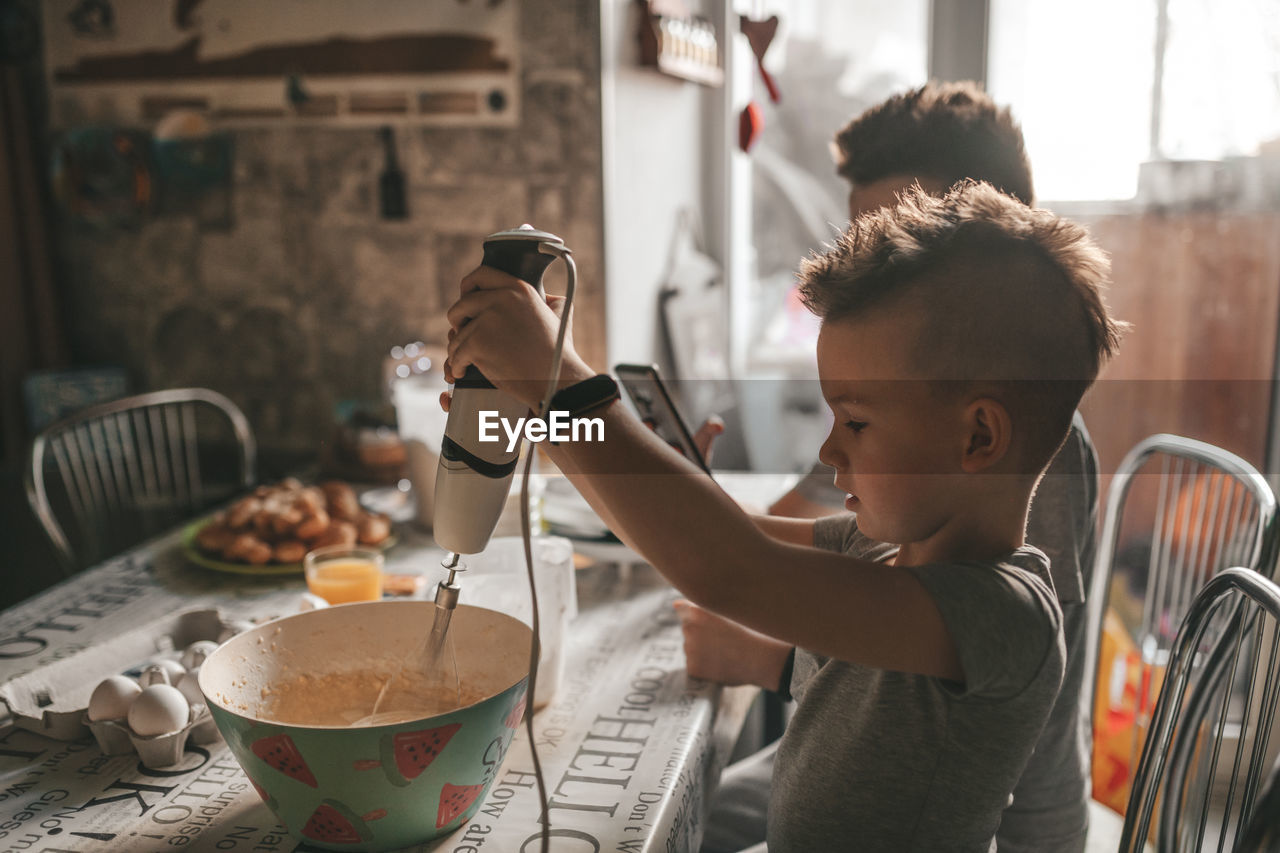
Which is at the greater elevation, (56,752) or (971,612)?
(971,612)

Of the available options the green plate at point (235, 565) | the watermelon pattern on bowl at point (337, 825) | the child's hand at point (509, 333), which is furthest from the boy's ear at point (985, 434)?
the green plate at point (235, 565)

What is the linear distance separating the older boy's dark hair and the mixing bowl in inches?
28.3

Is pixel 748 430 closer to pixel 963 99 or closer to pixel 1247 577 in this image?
pixel 963 99

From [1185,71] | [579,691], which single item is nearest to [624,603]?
[579,691]

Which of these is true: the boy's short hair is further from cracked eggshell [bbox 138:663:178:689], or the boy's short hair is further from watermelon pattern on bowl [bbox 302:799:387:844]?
cracked eggshell [bbox 138:663:178:689]

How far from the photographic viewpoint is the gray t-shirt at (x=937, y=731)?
70cm

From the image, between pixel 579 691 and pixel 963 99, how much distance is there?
83 centimetres

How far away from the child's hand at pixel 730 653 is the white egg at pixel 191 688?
508mm

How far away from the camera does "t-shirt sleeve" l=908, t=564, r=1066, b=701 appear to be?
692mm

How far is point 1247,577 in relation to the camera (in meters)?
0.94

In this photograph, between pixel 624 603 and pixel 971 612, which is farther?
pixel 624 603

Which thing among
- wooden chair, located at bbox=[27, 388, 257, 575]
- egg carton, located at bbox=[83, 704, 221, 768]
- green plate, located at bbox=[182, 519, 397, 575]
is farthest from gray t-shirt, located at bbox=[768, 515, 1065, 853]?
wooden chair, located at bbox=[27, 388, 257, 575]

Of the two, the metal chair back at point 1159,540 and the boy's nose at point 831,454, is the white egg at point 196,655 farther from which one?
the metal chair back at point 1159,540

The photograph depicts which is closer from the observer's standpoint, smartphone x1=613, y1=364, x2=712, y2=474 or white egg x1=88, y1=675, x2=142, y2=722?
white egg x1=88, y1=675, x2=142, y2=722
